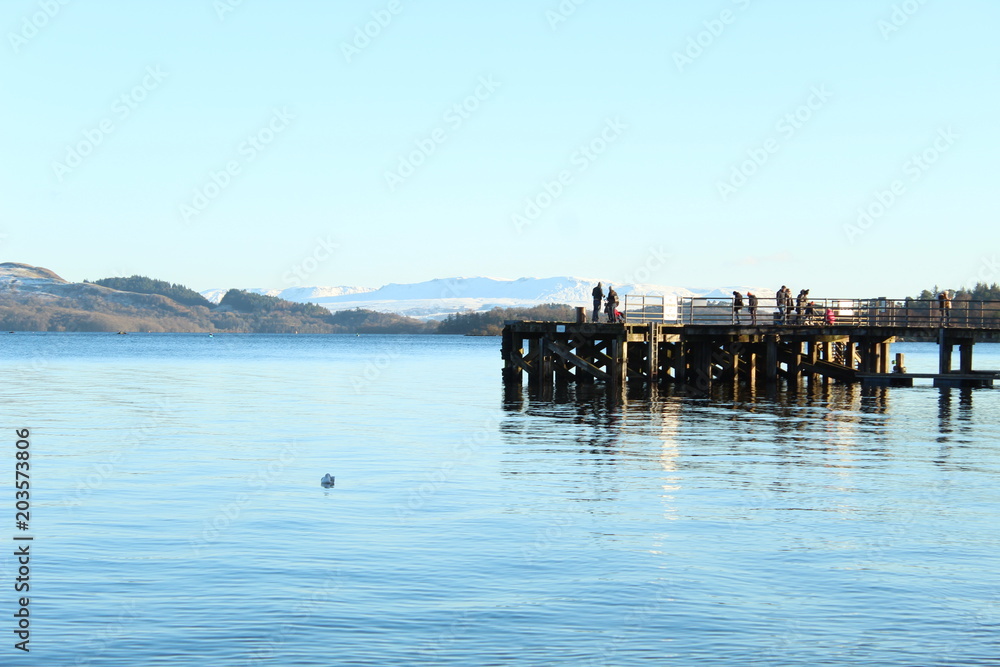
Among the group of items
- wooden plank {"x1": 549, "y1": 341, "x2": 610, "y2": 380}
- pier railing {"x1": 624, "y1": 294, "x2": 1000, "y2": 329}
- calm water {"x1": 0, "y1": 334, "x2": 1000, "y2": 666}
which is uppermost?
pier railing {"x1": 624, "y1": 294, "x2": 1000, "y2": 329}

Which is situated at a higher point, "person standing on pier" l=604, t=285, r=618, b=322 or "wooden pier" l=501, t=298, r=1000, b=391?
"person standing on pier" l=604, t=285, r=618, b=322

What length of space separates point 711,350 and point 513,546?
1591 inches

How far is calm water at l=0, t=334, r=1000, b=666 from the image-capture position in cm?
1219

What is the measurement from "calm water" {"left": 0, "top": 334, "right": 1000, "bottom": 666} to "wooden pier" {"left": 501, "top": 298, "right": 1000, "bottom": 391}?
683 inches

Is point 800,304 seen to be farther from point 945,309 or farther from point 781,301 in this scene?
point 945,309

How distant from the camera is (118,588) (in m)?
14.3

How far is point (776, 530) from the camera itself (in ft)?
58.4

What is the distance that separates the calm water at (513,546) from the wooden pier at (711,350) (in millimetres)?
17340

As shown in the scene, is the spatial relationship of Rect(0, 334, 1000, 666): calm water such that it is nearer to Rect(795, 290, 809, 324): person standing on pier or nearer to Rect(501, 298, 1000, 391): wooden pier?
Rect(501, 298, 1000, 391): wooden pier

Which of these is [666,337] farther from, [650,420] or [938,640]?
[938,640]

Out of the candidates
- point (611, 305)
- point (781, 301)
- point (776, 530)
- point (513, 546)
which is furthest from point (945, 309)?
point (513, 546)

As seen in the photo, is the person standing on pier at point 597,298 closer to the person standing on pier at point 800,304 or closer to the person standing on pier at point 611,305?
the person standing on pier at point 611,305

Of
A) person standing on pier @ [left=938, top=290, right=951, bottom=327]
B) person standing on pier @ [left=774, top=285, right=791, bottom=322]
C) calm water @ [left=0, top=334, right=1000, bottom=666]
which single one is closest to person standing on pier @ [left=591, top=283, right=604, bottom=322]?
person standing on pier @ [left=774, top=285, right=791, bottom=322]

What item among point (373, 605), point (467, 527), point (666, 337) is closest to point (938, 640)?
point (373, 605)
